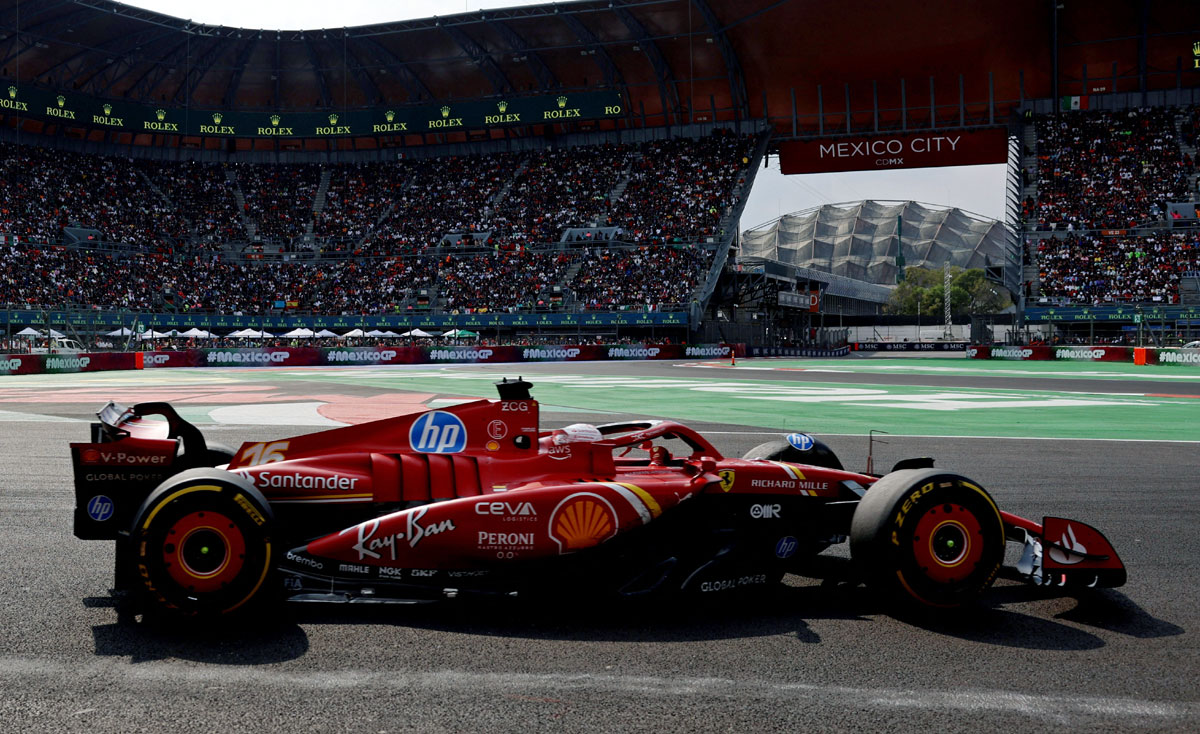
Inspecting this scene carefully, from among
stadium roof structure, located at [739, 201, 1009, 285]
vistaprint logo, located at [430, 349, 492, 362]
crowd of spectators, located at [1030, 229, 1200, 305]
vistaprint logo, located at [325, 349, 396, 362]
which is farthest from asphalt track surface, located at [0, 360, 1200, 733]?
stadium roof structure, located at [739, 201, 1009, 285]

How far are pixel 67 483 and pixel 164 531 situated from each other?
4.35m

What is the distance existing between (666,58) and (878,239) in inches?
3768

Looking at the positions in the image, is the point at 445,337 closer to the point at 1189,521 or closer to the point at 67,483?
the point at 67,483

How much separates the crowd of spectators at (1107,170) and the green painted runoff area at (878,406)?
22708 millimetres

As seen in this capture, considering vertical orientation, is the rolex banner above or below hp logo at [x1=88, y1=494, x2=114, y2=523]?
above

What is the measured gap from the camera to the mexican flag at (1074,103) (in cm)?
4612

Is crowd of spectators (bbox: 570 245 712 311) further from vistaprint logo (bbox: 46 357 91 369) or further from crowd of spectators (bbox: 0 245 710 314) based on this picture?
vistaprint logo (bbox: 46 357 91 369)

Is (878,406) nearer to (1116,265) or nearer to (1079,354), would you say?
(1079,354)

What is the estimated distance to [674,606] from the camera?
454 centimetres

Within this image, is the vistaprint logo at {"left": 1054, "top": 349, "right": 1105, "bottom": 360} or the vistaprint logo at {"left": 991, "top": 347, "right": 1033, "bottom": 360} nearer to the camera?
the vistaprint logo at {"left": 1054, "top": 349, "right": 1105, "bottom": 360}

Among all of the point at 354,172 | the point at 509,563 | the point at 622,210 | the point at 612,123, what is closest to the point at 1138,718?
the point at 509,563

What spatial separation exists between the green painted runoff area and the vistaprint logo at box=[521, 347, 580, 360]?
54.7 feet

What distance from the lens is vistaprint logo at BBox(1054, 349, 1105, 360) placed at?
116 feet

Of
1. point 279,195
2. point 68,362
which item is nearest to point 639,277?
point 279,195
